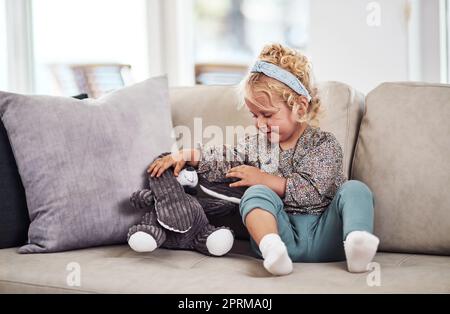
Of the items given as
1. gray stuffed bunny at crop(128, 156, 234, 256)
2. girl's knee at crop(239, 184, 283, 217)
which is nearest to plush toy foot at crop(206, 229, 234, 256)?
gray stuffed bunny at crop(128, 156, 234, 256)

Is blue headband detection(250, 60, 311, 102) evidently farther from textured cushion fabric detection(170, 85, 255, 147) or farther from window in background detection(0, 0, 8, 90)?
window in background detection(0, 0, 8, 90)

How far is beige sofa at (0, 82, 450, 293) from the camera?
1.26 meters

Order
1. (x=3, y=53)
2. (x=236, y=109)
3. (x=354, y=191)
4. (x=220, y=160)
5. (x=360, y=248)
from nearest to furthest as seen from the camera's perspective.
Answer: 1. (x=360, y=248)
2. (x=354, y=191)
3. (x=220, y=160)
4. (x=236, y=109)
5. (x=3, y=53)

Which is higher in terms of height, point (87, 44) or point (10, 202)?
point (87, 44)

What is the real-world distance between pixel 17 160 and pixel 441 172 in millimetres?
1123

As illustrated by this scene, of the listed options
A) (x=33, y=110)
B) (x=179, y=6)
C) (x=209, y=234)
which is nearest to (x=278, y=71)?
(x=209, y=234)

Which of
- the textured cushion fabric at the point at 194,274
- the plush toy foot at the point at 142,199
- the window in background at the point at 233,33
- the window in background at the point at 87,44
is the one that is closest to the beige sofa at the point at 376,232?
the textured cushion fabric at the point at 194,274

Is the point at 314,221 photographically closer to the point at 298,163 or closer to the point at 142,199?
the point at 298,163

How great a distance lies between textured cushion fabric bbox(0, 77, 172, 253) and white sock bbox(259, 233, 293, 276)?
46cm

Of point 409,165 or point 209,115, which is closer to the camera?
point 409,165

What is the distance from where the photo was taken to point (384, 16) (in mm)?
2760

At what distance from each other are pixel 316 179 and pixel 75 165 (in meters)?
0.64

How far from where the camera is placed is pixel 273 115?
1606mm

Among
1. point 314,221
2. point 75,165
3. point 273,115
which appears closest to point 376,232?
point 314,221
